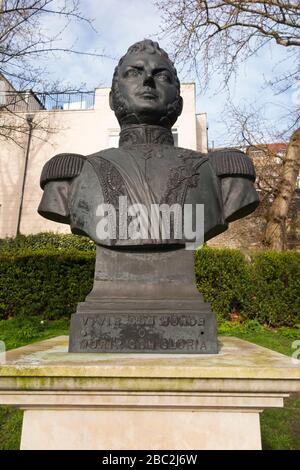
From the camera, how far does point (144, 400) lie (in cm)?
170

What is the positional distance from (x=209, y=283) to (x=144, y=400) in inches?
257

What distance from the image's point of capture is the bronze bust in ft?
7.04

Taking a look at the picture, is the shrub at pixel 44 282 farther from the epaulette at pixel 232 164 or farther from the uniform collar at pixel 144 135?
the epaulette at pixel 232 164

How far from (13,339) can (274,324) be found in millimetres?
5055

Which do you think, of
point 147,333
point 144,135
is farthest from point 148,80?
point 147,333

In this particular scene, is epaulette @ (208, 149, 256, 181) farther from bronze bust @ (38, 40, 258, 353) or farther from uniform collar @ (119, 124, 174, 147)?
uniform collar @ (119, 124, 174, 147)

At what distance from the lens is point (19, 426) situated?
4023 millimetres

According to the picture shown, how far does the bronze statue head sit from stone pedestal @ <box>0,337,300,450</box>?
165 centimetres

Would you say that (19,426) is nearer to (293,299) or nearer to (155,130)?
(155,130)

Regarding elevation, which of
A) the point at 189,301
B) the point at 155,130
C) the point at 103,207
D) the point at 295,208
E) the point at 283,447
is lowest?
the point at 283,447

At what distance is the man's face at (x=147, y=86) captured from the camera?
8.55ft

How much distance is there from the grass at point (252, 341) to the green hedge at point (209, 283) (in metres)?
0.35

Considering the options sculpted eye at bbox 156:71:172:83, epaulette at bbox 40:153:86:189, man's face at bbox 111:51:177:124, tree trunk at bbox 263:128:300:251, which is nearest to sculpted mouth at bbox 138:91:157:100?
man's face at bbox 111:51:177:124
